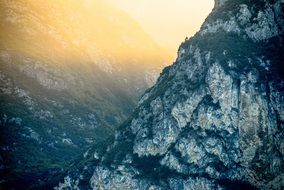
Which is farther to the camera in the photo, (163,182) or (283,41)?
(283,41)

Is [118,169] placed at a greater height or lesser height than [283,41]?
lesser

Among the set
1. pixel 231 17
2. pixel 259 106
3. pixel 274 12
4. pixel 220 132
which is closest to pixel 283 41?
pixel 274 12

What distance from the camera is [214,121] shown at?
497 ft

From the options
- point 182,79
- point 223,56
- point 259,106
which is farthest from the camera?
point 182,79

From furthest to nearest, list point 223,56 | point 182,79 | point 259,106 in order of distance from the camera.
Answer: point 182,79 → point 223,56 → point 259,106

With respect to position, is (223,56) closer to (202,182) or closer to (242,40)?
(242,40)

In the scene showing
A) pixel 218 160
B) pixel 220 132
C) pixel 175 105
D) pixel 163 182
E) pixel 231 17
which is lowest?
pixel 163 182

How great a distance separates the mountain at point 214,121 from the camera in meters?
140

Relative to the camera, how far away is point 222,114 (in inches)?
5915

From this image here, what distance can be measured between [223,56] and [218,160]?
41.2m

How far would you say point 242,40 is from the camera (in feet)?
548

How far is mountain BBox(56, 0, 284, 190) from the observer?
458 feet

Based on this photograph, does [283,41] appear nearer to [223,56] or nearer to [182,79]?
[223,56]

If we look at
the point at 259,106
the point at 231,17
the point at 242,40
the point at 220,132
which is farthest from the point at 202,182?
the point at 231,17
